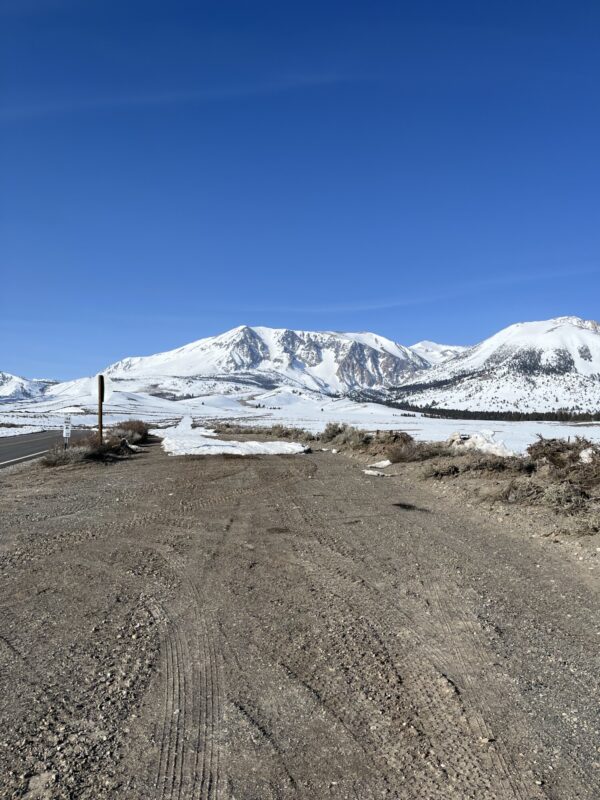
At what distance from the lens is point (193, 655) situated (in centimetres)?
478

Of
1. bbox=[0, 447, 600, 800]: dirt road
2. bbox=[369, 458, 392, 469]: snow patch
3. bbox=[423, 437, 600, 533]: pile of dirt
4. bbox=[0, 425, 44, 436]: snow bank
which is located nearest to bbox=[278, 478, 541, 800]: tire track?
bbox=[0, 447, 600, 800]: dirt road

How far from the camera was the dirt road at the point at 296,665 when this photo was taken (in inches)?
129

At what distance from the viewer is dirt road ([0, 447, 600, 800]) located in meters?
3.28

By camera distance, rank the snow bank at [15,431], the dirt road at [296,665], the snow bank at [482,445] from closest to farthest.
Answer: the dirt road at [296,665]
the snow bank at [482,445]
the snow bank at [15,431]

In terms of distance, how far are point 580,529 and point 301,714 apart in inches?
258

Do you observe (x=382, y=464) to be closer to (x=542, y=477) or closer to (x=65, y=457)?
(x=542, y=477)

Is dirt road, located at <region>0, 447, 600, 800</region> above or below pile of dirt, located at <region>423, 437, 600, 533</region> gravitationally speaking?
below

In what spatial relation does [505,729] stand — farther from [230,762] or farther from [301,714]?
[230,762]

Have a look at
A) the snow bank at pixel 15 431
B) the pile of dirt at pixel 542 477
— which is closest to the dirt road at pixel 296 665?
the pile of dirt at pixel 542 477

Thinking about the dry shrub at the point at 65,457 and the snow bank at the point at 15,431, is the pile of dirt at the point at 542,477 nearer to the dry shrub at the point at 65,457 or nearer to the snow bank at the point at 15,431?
the dry shrub at the point at 65,457

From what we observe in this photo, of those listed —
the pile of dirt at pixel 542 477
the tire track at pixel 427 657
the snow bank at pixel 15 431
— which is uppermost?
the pile of dirt at pixel 542 477

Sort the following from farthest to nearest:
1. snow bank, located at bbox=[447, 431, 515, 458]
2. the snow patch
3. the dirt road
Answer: the snow patch → snow bank, located at bbox=[447, 431, 515, 458] → the dirt road

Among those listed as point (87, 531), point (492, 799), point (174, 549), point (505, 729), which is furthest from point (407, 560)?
point (87, 531)

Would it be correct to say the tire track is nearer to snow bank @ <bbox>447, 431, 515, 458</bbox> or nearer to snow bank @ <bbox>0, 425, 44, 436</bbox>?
snow bank @ <bbox>447, 431, 515, 458</bbox>
